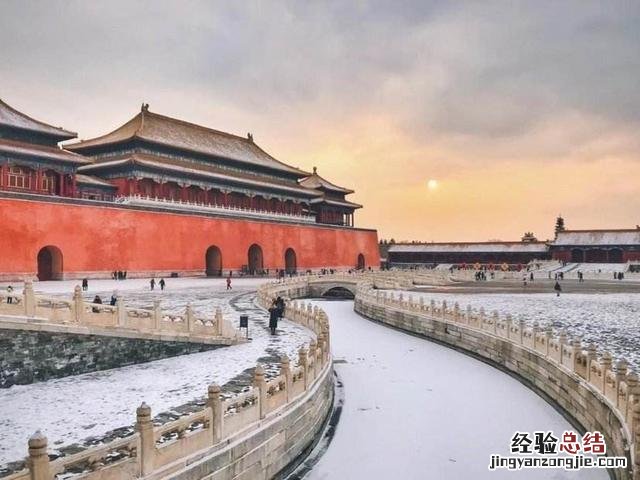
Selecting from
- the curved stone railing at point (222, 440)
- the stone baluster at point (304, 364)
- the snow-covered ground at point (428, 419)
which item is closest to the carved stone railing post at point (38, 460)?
the curved stone railing at point (222, 440)

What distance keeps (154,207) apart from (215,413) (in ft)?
103

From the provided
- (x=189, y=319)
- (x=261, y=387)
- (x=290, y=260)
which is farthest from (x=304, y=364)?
(x=290, y=260)

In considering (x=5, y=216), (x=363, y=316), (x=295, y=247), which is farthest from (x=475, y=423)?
(x=295, y=247)

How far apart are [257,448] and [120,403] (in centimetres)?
362

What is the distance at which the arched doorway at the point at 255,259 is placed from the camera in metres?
46.3

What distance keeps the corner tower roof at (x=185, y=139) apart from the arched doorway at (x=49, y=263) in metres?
11.6

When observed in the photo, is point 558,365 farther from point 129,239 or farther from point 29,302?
point 129,239

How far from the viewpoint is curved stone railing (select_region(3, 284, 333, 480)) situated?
626 centimetres

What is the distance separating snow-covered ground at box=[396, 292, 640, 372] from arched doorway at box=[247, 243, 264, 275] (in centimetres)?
1619

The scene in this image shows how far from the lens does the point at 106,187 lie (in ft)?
128

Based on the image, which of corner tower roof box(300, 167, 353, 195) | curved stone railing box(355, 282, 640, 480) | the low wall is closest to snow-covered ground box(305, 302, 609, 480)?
curved stone railing box(355, 282, 640, 480)

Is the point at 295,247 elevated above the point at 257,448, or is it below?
above

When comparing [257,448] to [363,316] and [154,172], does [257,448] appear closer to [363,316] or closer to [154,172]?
[363,316]

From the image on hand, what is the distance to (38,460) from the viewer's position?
5480 millimetres
